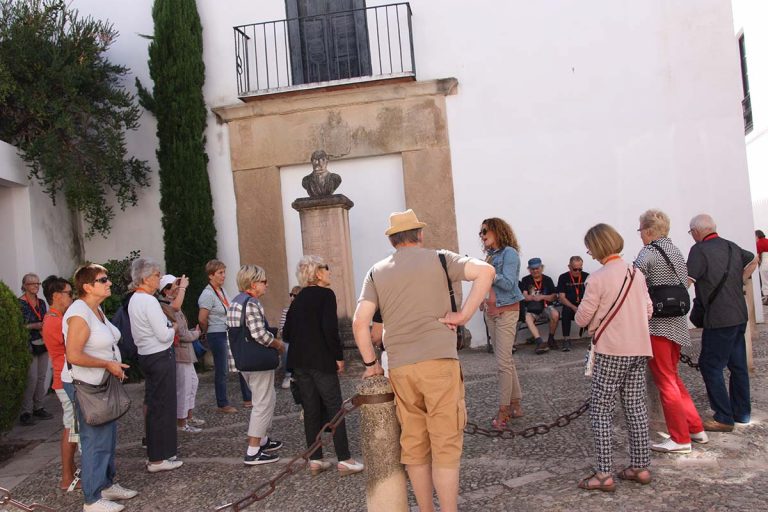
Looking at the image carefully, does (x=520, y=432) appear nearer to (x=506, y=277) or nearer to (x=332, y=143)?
(x=506, y=277)

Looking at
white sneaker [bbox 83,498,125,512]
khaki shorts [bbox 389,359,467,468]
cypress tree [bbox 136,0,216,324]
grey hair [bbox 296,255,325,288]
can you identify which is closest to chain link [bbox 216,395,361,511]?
khaki shorts [bbox 389,359,467,468]

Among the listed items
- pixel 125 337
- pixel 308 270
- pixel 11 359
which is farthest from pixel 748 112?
pixel 11 359

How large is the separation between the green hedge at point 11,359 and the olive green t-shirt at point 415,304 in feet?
12.6

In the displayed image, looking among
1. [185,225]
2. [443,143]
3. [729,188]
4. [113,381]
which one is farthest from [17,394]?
[729,188]

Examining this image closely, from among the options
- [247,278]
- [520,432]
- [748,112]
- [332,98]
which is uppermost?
[748,112]

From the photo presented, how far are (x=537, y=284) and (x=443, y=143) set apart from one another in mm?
2494

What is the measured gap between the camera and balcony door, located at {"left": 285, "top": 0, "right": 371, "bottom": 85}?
11164mm

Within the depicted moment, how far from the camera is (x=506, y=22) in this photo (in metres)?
10.5

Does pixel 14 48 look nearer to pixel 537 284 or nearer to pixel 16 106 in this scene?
pixel 16 106

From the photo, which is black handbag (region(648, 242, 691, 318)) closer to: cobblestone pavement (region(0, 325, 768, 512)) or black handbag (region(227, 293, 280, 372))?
cobblestone pavement (region(0, 325, 768, 512))

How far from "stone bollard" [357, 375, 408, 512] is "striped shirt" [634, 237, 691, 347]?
86.0 inches

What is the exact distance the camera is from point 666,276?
5.04m

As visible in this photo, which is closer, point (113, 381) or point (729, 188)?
point (113, 381)

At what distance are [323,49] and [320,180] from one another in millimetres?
2924
